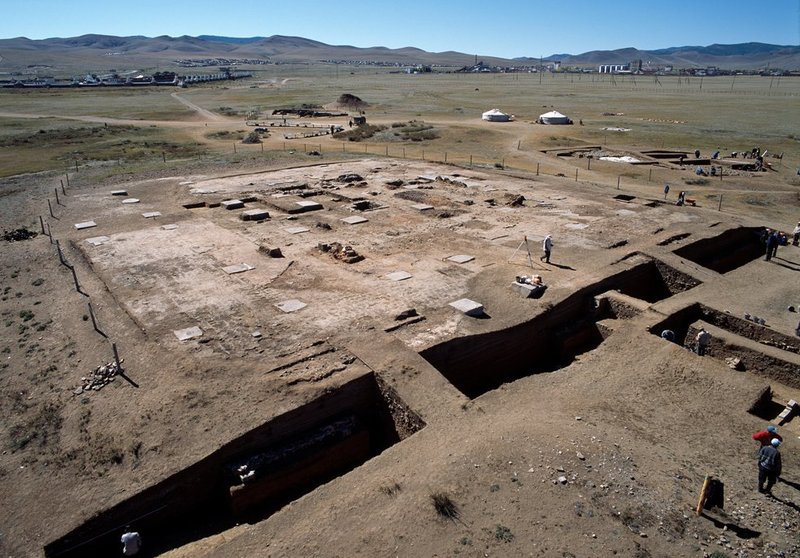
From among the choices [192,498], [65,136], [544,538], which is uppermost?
[65,136]

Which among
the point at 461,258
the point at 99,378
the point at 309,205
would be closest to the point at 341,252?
the point at 461,258

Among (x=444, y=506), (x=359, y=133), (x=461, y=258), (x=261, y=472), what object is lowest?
(x=261, y=472)

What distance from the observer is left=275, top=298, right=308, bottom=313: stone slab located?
51.7 feet

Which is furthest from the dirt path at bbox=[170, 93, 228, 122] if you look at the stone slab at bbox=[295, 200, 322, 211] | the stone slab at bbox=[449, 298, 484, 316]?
the stone slab at bbox=[449, 298, 484, 316]

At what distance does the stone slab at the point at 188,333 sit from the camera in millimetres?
14248

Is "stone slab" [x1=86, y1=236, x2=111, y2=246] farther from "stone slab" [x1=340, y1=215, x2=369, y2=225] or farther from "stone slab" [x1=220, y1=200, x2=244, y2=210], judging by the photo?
"stone slab" [x1=340, y1=215, x2=369, y2=225]

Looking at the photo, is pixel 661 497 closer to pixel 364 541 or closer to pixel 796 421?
pixel 364 541

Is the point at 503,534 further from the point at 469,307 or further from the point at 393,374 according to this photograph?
the point at 469,307

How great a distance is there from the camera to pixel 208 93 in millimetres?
108250

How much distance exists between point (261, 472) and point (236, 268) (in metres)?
10.1

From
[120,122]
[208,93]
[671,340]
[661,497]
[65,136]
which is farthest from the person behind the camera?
[208,93]

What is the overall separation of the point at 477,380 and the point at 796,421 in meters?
7.63

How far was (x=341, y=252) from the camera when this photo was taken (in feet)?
66.5

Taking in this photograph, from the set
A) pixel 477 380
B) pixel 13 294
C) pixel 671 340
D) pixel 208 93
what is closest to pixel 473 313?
pixel 477 380
